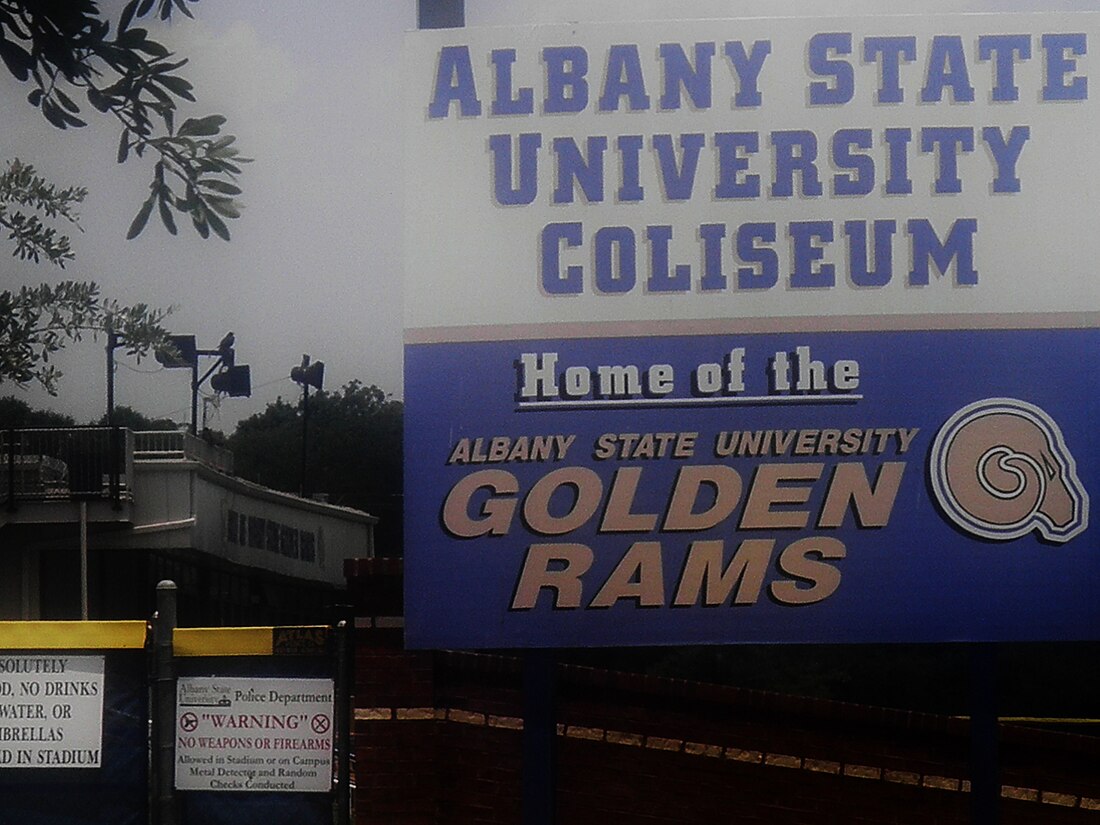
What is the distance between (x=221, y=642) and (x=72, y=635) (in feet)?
2.88

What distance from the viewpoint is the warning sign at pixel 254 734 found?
951 centimetres

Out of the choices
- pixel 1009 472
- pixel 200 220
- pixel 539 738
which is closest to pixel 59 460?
pixel 200 220

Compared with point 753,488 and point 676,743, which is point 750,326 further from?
point 676,743

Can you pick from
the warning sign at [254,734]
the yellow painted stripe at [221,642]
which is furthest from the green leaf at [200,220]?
the warning sign at [254,734]

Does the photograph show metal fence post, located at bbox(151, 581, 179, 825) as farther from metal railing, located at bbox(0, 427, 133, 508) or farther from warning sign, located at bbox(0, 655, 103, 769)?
metal railing, located at bbox(0, 427, 133, 508)

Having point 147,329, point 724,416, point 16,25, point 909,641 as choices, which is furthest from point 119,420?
point 909,641

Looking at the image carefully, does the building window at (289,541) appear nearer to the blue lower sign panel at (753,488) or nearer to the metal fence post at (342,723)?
the metal fence post at (342,723)

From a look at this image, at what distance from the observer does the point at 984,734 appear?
27.0 feet

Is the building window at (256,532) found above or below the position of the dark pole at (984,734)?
above

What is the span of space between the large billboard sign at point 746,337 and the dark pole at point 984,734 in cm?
21

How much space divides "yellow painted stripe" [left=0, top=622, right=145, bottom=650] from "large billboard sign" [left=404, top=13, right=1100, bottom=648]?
2.28 m

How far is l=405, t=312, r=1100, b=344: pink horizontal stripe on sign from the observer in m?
8.17

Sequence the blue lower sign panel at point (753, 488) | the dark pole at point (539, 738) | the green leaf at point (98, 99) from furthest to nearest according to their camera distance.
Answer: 1. the green leaf at point (98, 99)
2. the dark pole at point (539, 738)
3. the blue lower sign panel at point (753, 488)

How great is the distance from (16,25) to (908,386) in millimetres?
5430
